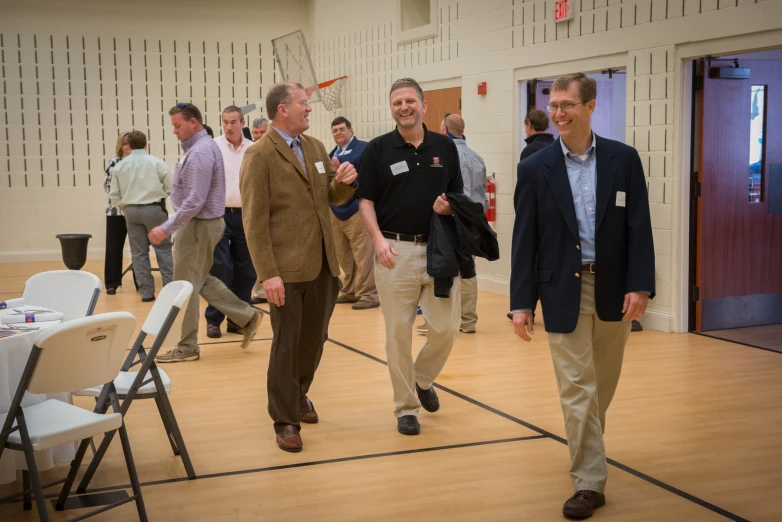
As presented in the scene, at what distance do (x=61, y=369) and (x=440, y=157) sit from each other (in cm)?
212

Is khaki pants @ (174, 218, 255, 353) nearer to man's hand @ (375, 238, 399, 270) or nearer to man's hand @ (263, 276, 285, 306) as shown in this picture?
man's hand @ (263, 276, 285, 306)

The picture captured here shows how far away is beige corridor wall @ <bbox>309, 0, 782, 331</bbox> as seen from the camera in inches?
280

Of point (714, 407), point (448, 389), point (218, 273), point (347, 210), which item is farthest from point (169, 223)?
point (714, 407)

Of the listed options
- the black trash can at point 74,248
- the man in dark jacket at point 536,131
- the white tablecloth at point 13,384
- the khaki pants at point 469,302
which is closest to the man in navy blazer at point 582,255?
the white tablecloth at point 13,384

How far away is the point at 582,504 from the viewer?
3482mm

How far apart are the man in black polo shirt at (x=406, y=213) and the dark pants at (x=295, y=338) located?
301mm

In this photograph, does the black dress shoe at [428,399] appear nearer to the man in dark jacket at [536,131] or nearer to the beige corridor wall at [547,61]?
the man in dark jacket at [536,131]

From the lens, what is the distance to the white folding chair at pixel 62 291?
4594mm

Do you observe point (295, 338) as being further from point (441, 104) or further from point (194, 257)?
point (441, 104)

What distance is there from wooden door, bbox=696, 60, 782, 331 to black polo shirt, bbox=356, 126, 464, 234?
11.9ft

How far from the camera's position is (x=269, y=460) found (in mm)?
4266

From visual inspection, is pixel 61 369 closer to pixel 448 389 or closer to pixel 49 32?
pixel 448 389

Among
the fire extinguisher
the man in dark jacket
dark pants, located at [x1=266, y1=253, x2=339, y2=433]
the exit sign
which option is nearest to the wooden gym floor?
dark pants, located at [x1=266, y1=253, x2=339, y2=433]

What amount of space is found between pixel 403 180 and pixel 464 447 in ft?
4.35
